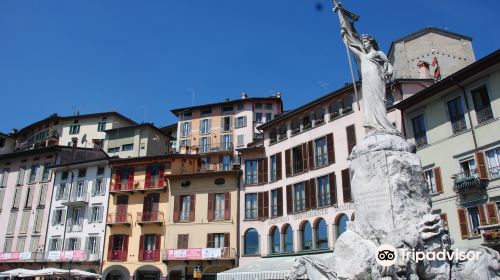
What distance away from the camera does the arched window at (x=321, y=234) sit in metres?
34.6

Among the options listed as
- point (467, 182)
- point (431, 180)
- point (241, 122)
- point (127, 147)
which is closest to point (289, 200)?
point (431, 180)

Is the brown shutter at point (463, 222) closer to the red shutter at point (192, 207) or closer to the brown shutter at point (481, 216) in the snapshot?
the brown shutter at point (481, 216)

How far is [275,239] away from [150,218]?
12939 millimetres

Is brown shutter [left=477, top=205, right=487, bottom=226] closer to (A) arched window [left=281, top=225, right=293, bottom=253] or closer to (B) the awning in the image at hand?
(B) the awning

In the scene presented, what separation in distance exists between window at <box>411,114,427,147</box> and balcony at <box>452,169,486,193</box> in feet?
13.3

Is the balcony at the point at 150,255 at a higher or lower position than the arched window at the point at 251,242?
lower

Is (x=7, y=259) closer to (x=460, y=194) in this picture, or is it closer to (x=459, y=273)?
(x=460, y=194)

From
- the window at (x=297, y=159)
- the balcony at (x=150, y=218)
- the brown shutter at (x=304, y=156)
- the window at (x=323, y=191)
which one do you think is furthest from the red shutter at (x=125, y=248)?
the window at (x=323, y=191)

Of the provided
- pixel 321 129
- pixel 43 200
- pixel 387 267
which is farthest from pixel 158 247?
pixel 387 267

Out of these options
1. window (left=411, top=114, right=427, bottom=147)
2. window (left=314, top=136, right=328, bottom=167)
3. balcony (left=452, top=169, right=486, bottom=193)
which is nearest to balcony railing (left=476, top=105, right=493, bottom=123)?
balcony (left=452, top=169, right=486, bottom=193)

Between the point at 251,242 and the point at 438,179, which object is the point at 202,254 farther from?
the point at 438,179

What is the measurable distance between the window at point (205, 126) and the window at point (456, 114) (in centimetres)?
3431

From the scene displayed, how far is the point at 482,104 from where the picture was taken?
26156mm

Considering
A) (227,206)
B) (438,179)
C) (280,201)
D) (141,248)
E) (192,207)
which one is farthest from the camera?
(192,207)
